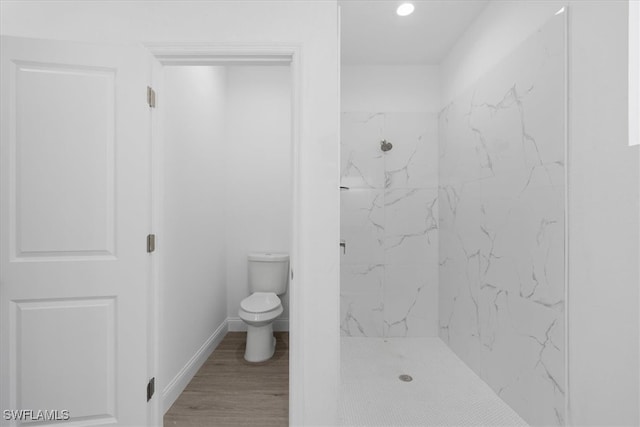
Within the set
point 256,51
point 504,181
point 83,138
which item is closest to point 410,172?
point 504,181

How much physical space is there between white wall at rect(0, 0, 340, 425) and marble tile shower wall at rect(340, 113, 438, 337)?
1361 millimetres

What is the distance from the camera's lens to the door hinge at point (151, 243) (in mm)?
1557

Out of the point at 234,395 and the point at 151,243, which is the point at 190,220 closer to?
the point at 151,243

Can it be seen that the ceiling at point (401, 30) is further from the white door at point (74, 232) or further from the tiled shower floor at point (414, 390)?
the tiled shower floor at point (414, 390)

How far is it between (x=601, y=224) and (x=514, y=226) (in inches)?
24.1

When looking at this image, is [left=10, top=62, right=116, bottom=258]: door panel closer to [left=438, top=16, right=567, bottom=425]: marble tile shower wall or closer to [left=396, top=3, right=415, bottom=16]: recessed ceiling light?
[left=396, top=3, right=415, bottom=16]: recessed ceiling light

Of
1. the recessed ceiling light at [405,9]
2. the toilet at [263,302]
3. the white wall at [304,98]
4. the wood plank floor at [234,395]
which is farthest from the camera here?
the toilet at [263,302]

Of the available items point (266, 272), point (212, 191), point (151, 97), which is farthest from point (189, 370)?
point (151, 97)

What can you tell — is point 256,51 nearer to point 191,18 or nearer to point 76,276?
point 191,18

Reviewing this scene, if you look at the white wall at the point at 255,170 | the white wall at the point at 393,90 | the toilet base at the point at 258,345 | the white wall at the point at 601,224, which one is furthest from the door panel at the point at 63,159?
the white wall at the point at 601,224

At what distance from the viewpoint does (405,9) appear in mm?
2146

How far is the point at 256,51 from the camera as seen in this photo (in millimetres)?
1565

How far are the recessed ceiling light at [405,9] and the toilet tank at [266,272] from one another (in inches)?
84.7

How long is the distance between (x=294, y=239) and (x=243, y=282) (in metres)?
1.75
